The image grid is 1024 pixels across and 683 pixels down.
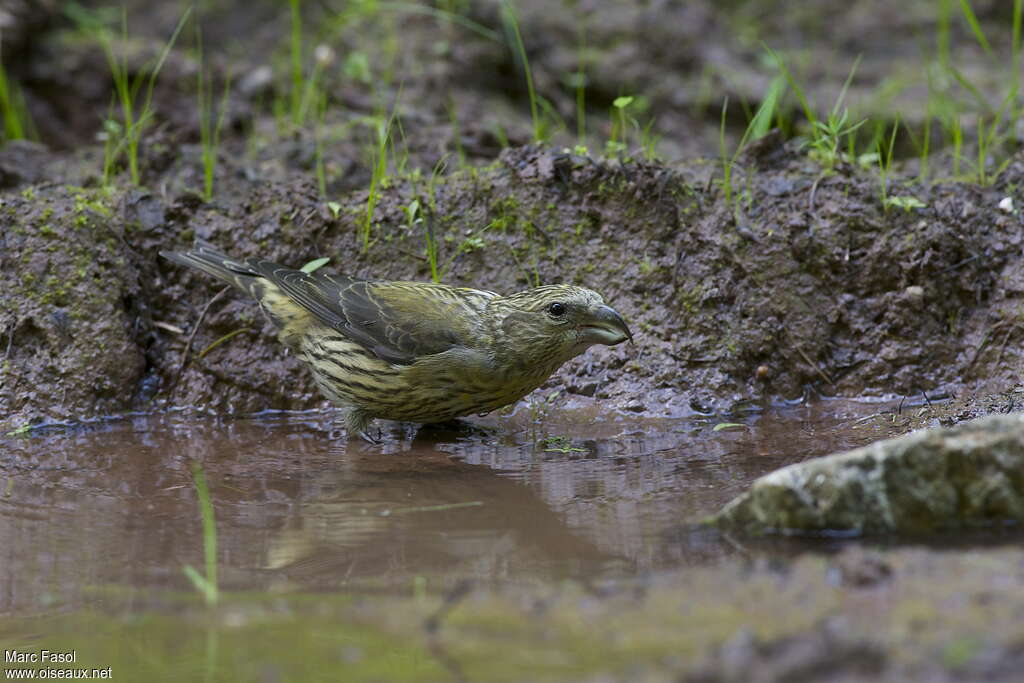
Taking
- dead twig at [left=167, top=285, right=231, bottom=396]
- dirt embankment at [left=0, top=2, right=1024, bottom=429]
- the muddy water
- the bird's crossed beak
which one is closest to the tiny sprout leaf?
dirt embankment at [left=0, top=2, right=1024, bottom=429]

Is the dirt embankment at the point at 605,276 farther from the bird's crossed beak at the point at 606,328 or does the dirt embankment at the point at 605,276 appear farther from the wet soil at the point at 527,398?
the bird's crossed beak at the point at 606,328

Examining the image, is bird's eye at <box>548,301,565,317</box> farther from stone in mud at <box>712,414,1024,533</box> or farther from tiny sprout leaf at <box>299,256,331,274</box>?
stone in mud at <box>712,414,1024,533</box>

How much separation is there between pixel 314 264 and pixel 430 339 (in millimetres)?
1237

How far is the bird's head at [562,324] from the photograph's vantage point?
5332 mm

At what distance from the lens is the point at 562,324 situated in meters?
5.38

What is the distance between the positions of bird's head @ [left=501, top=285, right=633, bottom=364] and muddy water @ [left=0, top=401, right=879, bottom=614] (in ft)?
1.62

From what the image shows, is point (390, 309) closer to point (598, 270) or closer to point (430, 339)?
point (430, 339)

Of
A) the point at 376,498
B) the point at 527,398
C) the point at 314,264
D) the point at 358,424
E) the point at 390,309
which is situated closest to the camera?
the point at 376,498

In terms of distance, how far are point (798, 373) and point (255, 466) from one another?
3088mm

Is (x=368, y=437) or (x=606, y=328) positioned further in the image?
(x=368, y=437)

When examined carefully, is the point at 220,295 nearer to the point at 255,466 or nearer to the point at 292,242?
the point at 292,242

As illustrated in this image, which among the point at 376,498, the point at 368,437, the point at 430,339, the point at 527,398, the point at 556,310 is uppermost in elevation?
the point at 556,310

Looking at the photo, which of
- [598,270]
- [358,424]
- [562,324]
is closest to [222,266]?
[358,424]

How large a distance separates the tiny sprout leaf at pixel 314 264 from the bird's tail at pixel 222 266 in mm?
345
